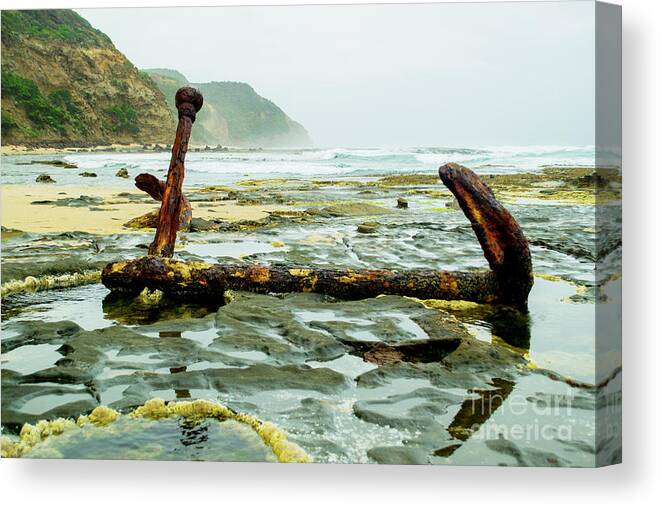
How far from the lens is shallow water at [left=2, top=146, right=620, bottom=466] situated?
12.1ft

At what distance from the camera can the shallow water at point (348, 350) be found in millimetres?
3691

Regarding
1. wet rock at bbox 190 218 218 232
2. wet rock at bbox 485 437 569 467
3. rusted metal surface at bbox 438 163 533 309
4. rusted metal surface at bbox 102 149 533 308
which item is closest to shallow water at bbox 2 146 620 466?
wet rock at bbox 485 437 569 467

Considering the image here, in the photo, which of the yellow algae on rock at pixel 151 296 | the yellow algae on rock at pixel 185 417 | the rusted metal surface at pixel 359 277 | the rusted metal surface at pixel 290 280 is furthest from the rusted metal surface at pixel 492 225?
the yellow algae on rock at pixel 151 296

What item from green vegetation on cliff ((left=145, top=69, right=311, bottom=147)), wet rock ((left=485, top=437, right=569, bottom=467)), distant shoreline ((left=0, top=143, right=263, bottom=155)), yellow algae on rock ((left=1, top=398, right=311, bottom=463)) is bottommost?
wet rock ((left=485, top=437, right=569, bottom=467))

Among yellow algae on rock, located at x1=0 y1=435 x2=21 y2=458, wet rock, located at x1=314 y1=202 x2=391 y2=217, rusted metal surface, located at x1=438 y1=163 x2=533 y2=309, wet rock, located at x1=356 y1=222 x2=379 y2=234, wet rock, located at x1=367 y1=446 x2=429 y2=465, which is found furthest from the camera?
wet rock, located at x1=356 y1=222 x2=379 y2=234

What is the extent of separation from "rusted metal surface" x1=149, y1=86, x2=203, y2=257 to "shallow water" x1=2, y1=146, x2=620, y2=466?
8.2 inches

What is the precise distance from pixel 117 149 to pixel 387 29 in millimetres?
2282

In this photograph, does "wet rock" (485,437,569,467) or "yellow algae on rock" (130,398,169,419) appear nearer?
"wet rock" (485,437,569,467)

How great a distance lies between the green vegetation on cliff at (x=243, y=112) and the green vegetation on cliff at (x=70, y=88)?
15cm

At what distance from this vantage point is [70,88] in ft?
17.0

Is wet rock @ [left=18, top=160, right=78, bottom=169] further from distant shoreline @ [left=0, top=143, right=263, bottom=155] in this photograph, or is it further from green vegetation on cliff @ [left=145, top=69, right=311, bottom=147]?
green vegetation on cliff @ [left=145, top=69, right=311, bottom=147]

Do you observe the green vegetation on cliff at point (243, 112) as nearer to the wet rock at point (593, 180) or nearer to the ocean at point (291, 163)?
the ocean at point (291, 163)

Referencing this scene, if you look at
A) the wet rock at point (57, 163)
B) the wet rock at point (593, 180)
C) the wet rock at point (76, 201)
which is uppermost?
the wet rock at point (57, 163)

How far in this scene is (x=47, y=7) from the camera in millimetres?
4660
